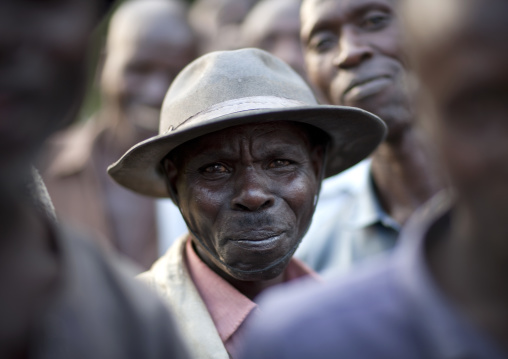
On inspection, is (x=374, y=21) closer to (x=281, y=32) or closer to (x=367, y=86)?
(x=367, y=86)

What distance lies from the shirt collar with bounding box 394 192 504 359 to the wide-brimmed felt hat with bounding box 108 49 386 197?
3.99 feet

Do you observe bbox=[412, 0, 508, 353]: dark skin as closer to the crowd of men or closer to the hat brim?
the crowd of men

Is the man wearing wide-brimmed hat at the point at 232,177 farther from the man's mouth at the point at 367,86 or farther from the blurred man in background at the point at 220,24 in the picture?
the blurred man in background at the point at 220,24

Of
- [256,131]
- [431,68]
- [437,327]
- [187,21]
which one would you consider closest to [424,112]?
[431,68]

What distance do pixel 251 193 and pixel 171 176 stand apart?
445 mm

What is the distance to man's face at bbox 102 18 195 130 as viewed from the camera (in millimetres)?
5496

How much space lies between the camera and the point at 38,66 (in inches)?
48.1

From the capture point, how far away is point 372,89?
355 cm

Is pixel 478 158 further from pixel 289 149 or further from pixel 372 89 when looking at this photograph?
pixel 372 89

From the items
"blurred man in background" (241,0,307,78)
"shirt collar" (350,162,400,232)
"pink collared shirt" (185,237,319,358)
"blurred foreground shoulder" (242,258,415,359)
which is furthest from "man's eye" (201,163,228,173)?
"blurred man in background" (241,0,307,78)

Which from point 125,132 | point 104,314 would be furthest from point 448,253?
point 125,132

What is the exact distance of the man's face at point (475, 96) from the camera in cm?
116

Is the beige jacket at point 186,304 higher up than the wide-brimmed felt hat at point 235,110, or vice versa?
the wide-brimmed felt hat at point 235,110

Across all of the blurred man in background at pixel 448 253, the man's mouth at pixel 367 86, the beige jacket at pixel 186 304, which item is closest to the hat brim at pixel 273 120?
the beige jacket at pixel 186 304
